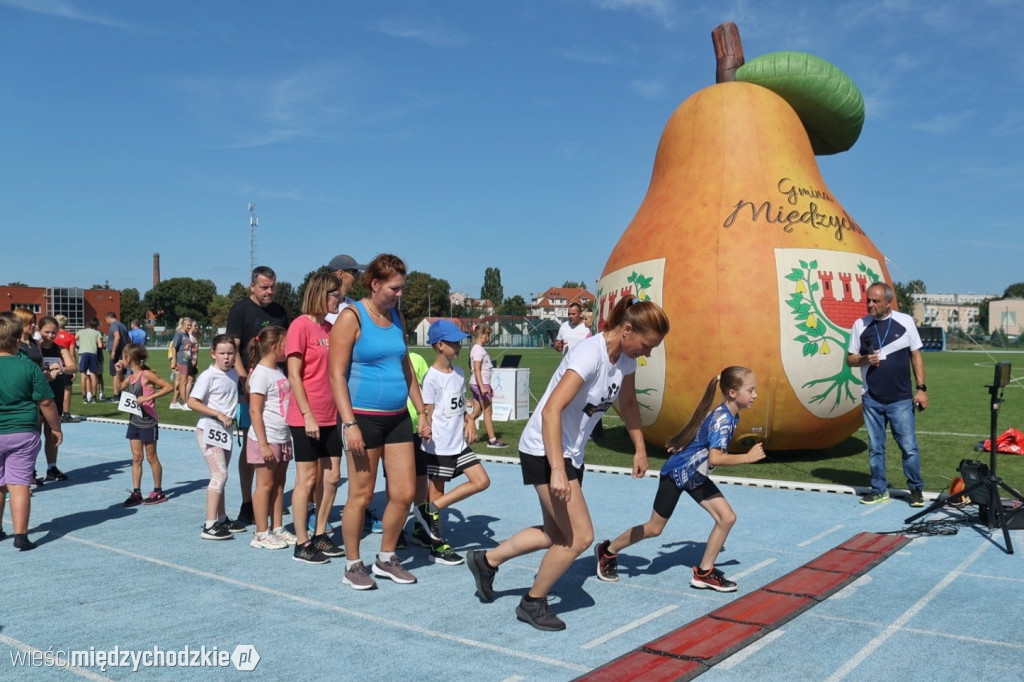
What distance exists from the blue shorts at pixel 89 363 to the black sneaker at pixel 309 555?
47.5ft

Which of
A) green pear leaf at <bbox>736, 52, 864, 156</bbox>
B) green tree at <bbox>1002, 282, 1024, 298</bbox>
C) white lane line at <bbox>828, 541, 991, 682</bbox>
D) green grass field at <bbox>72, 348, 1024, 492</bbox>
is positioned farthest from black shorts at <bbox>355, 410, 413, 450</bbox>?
green tree at <bbox>1002, 282, 1024, 298</bbox>

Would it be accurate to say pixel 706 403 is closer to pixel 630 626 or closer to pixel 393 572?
pixel 630 626

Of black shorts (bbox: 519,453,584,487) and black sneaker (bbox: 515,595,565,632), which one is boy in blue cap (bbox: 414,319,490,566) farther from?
black shorts (bbox: 519,453,584,487)

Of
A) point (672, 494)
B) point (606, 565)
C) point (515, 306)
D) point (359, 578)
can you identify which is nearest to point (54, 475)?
point (359, 578)

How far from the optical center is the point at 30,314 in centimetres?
862

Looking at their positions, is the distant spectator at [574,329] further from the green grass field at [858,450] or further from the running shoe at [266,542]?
the running shoe at [266,542]

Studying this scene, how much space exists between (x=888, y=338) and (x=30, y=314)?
9.14 metres

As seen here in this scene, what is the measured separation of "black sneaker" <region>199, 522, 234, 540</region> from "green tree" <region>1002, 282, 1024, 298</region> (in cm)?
15398

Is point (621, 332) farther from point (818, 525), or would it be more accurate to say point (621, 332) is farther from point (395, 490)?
point (818, 525)

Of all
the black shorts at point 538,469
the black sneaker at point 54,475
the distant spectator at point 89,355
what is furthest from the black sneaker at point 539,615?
the distant spectator at point 89,355

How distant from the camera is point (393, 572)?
5168mm

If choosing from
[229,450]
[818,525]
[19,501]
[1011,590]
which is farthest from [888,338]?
[19,501]

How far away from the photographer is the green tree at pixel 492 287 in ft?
449

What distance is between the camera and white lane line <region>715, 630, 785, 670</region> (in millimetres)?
3803
